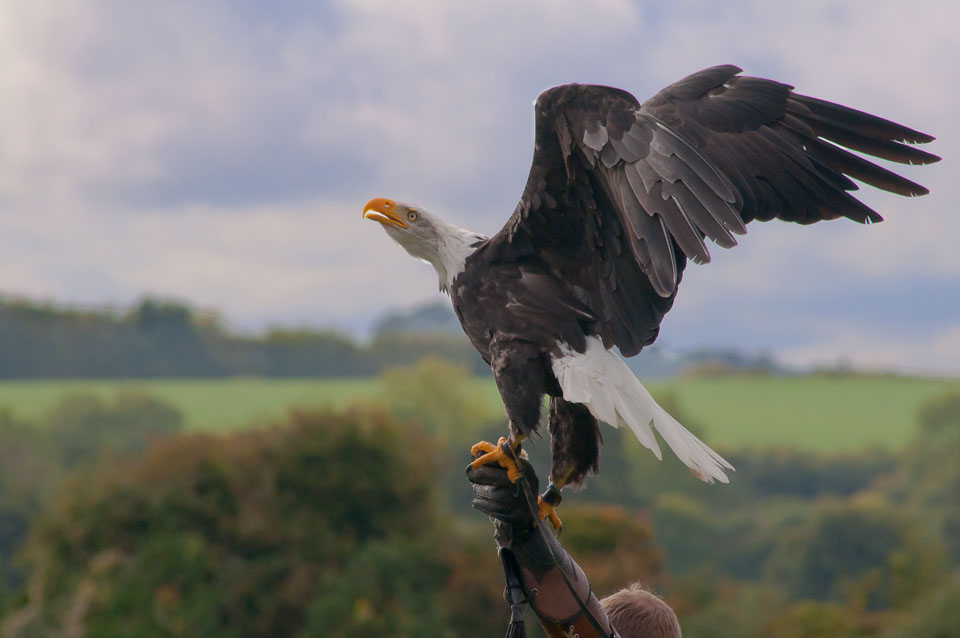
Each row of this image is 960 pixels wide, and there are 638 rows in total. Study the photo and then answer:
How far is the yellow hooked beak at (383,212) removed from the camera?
5.28 metres

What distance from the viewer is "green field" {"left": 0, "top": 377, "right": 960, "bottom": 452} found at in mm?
71875

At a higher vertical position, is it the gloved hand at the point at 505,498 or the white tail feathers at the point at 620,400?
the white tail feathers at the point at 620,400

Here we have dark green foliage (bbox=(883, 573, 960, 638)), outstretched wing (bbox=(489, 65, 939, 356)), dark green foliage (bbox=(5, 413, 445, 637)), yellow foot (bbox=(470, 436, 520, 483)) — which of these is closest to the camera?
outstretched wing (bbox=(489, 65, 939, 356))

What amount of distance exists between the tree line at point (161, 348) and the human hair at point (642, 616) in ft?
260

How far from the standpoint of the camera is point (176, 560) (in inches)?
1061

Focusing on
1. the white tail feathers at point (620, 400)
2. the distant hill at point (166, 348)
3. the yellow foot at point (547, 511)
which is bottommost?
the yellow foot at point (547, 511)

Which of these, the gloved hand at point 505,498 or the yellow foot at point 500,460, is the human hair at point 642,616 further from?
the yellow foot at point 500,460

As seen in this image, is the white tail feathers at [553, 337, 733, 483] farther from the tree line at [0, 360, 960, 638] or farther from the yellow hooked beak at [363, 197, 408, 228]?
the tree line at [0, 360, 960, 638]

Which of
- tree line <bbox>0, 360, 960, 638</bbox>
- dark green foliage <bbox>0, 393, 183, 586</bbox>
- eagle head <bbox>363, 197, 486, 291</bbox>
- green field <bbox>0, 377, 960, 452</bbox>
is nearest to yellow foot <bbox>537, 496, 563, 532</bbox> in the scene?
eagle head <bbox>363, 197, 486, 291</bbox>

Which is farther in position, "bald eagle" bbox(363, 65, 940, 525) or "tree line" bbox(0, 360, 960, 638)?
"tree line" bbox(0, 360, 960, 638)

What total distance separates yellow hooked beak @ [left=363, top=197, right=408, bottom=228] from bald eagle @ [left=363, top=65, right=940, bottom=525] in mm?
390

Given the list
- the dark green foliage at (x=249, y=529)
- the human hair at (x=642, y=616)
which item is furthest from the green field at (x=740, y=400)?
the human hair at (x=642, y=616)

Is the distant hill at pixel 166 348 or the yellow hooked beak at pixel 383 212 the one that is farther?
the distant hill at pixel 166 348

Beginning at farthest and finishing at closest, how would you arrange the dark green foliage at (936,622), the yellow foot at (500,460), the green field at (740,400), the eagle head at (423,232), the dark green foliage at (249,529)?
the green field at (740,400), the dark green foliage at (249,529), the dark green foliage at (936,622), the eagle head at (423,232), the yellow foot at (500,460)
